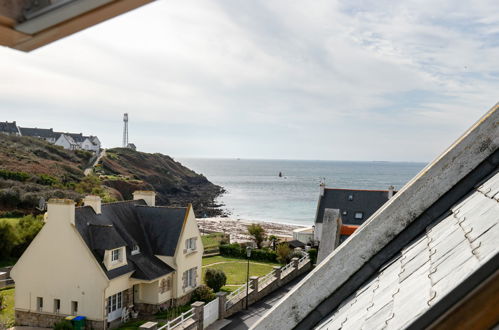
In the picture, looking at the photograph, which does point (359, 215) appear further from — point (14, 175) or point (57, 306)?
point (14, 175)

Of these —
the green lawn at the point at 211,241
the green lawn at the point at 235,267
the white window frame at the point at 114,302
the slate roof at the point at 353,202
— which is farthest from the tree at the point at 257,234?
the white window frame at the point at 114,302

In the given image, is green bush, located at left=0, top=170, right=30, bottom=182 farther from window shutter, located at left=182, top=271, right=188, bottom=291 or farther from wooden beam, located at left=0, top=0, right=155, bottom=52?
wooden beam, located at left=0, top=0, right=155, bottom=52

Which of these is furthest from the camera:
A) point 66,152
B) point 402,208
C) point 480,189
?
point 66,152

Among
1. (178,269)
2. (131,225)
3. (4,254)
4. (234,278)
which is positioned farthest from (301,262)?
(4,254)

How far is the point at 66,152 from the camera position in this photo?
271ft

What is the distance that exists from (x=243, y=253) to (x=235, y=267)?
3.60 meters

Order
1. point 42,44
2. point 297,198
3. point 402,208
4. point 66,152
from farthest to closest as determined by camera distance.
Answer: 1. point 297,198
2. point 66,152
3. point 402,208
4. point 42,44

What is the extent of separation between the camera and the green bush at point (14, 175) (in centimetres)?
5041

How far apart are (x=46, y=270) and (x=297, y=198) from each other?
107989 millimetres

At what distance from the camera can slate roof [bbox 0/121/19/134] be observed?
113 m

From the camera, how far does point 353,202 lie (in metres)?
43.2

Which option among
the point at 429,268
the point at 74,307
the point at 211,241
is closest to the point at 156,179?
the point at 211,241

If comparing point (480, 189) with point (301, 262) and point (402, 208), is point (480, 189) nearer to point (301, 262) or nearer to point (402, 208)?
point (402, 208)

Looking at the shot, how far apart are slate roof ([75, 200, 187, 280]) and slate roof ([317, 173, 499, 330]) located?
19.8 meters
